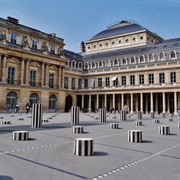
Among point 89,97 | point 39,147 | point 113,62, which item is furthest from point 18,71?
point 39,147

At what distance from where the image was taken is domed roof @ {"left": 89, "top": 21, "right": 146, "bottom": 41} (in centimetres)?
5951

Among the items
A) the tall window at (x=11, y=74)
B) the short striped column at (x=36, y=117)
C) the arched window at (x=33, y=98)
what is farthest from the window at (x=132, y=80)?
the short striped column at (x=36, y=117)

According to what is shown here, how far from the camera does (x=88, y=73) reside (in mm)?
53781

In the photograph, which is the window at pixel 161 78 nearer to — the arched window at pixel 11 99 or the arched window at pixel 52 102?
the arched window at pixel 52 102

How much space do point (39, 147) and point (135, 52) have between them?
146 feet

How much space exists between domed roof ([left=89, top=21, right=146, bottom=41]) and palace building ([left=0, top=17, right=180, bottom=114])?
418mm

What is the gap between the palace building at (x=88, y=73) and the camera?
3584 cm

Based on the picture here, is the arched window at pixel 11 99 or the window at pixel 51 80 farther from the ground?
the window at pixel 51 80

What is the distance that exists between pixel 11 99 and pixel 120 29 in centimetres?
4234

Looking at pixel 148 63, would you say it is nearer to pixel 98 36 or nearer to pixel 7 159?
pixel 98 36

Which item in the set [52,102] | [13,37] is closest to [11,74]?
[13,37]

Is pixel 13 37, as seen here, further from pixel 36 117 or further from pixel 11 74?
pixel 36 117

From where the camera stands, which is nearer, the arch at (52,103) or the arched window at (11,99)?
the arched window at (11,99)

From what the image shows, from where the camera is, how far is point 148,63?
44.4 m
